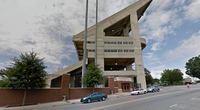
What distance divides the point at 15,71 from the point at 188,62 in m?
141

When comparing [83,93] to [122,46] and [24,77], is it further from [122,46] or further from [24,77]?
[122,46]

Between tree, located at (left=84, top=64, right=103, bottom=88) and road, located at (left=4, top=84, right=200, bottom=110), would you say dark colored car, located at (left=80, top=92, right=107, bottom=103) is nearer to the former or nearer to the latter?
road, located at (left=4, top=84, right=200, bottom=110)

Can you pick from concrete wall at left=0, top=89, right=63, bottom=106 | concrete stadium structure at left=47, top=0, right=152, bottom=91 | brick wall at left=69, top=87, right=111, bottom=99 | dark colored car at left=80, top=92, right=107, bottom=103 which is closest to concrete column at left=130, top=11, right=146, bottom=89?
concrete stadium structure at left=47, top=0, right=152, bottom=91

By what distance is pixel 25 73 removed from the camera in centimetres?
3017

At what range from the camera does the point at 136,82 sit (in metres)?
76.9

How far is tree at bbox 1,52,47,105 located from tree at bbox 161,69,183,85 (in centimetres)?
12368

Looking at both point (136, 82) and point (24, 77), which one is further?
point (136, 82)

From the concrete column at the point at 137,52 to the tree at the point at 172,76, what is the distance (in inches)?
2873

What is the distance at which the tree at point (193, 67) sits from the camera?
473ft

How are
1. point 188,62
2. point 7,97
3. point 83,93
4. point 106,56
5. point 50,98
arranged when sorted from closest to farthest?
point 7,97 → point 50,98 → point 83,93 → point 106,56 → point 188,62

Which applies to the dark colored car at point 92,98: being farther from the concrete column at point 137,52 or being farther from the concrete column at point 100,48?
the concrete column at point 137,52

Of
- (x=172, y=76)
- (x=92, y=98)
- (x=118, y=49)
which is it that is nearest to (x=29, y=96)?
(x=92, y=98)

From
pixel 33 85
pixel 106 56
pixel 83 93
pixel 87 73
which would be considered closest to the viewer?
pixel 33 85

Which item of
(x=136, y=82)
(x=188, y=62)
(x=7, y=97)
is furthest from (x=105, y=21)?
(x=188, y=62)
